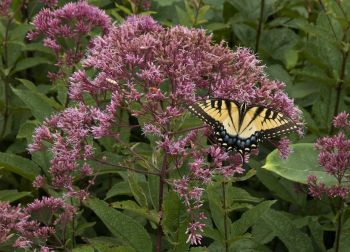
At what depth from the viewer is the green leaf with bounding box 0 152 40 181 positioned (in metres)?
3.80

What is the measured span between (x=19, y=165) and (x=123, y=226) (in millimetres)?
1075

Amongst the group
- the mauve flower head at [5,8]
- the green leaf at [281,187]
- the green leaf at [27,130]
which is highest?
the mauve flower head at [5,8]

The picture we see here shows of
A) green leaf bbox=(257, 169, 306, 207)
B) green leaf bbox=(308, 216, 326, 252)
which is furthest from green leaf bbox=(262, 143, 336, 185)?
green leaf bbox=(257, 169, 306, 207)

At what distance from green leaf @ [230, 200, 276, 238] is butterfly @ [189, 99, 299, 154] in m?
0.32

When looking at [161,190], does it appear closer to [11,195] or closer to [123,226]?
[123,226]

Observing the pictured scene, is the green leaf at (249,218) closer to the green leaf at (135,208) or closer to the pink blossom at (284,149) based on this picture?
the pink blossom at (284,149)

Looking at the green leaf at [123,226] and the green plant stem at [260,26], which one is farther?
the green plant stem at [260,26]

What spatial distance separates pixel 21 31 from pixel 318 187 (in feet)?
8.33

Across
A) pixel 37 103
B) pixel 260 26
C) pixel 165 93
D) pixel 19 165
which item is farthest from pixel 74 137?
pixel 260 26

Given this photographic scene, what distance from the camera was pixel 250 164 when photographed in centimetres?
414

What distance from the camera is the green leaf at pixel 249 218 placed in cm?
332

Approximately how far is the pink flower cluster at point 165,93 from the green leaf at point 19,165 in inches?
15.1

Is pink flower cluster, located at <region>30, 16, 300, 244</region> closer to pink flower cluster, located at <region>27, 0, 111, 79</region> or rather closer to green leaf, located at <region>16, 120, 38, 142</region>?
green leaf, located at <region>16, 120, 38, 142</region>

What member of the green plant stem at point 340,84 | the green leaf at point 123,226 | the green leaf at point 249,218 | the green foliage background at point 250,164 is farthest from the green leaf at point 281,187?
the green leaf at point 123,226
